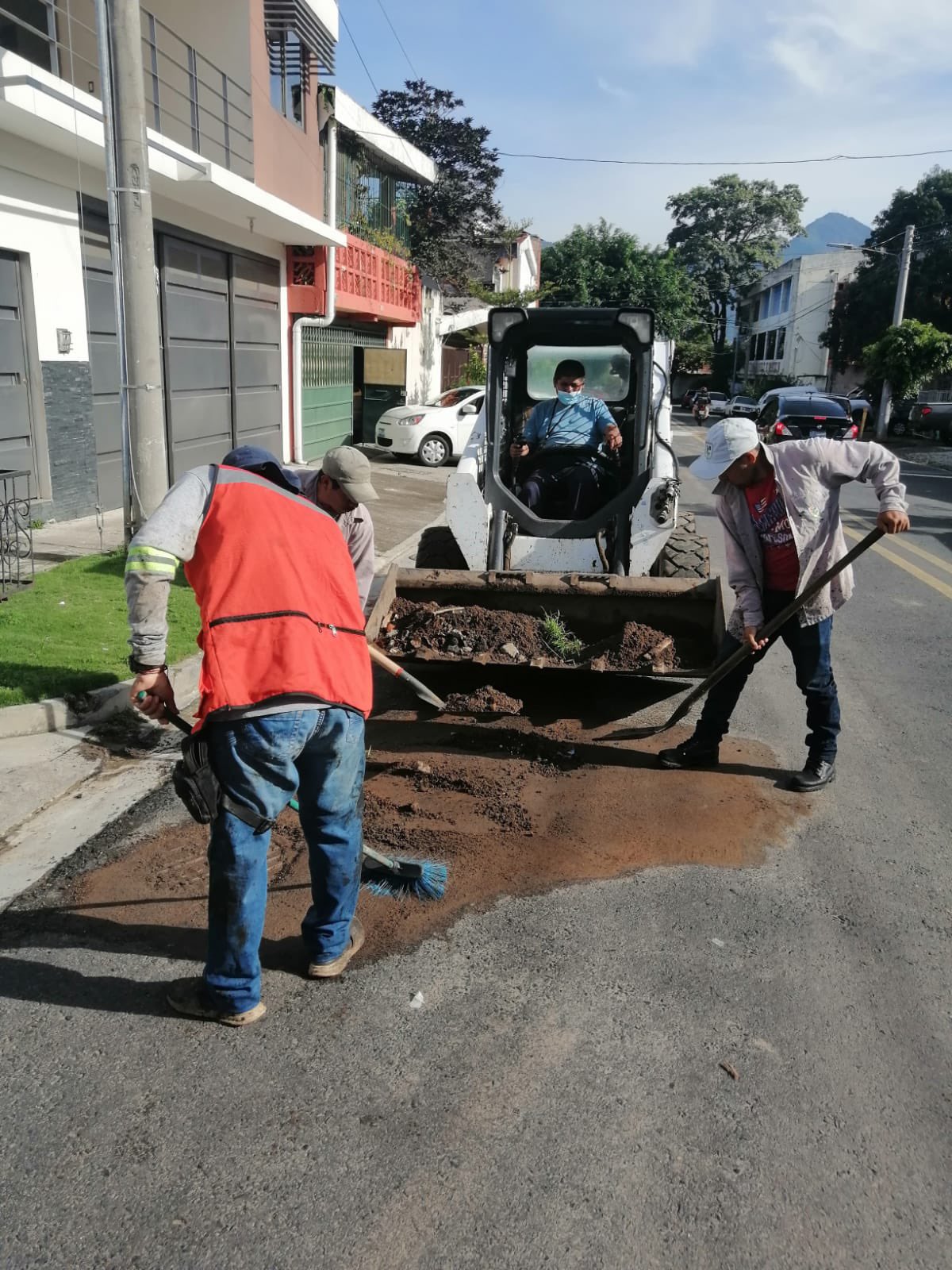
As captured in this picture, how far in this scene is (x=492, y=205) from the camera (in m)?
29.1

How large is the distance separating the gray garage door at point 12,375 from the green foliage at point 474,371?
2081cm

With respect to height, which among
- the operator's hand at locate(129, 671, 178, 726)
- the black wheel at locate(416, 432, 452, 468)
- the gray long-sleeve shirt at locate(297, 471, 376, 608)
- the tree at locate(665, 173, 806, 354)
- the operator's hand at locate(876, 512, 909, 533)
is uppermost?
the tree at locate(665, 173, 806, 354)

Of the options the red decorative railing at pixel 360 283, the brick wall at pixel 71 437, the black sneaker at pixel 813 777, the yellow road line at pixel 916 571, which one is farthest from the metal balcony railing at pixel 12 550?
the red decorative railing at pixel 360 283

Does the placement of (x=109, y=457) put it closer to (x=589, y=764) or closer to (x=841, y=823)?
(x=589, y=764)

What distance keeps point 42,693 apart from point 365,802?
2093mm

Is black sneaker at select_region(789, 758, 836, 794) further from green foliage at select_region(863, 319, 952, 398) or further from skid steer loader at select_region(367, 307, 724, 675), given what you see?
green foliage at select_region(863, 319, 952, 398)

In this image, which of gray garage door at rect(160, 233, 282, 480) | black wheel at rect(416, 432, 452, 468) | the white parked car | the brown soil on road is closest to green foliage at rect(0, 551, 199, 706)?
the brown soil on road

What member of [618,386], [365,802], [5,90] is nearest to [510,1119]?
[365,802]

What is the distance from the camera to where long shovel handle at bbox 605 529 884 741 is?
4430 mm

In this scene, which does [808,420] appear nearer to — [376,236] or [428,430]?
[428,430]

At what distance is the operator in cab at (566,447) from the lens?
7133 millimetres

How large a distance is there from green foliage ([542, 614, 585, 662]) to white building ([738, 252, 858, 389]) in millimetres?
51733

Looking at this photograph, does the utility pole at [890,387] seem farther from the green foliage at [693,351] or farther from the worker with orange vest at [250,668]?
the worker with orange vest at [250,668]

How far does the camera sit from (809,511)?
15.0ft
